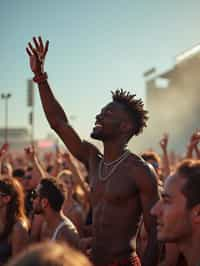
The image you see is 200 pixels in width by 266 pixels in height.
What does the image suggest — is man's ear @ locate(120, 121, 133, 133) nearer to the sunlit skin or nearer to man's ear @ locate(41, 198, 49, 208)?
man's ear @ locate(41, 198, 49, 208)

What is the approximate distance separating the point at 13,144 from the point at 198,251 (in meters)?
85.4

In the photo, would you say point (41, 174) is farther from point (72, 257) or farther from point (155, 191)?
point (72, 257)

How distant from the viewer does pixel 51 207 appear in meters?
4.26

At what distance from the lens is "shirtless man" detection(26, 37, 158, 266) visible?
3.38m

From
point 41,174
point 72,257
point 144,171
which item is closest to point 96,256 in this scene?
point 144,171

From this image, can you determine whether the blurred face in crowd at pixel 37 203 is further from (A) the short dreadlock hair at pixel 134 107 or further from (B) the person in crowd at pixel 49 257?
(B) the person in crowd at pixel 49 257

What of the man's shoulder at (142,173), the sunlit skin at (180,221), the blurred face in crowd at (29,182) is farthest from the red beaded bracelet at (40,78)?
the blurred face in crowd at (29,182)

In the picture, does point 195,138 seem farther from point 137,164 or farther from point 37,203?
point 137,164

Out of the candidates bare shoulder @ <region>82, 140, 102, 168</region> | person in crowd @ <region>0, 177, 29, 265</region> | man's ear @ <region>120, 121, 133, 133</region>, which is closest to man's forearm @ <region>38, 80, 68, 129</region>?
bare shoulder @ <region>82, 140, 102, 168</region>

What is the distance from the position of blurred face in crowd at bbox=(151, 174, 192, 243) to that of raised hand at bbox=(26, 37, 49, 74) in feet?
6.15

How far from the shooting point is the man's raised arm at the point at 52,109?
3.81 meters

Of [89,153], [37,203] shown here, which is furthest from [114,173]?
[37,203]

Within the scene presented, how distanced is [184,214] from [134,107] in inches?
63.5

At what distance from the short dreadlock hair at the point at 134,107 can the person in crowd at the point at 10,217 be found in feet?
5.35
